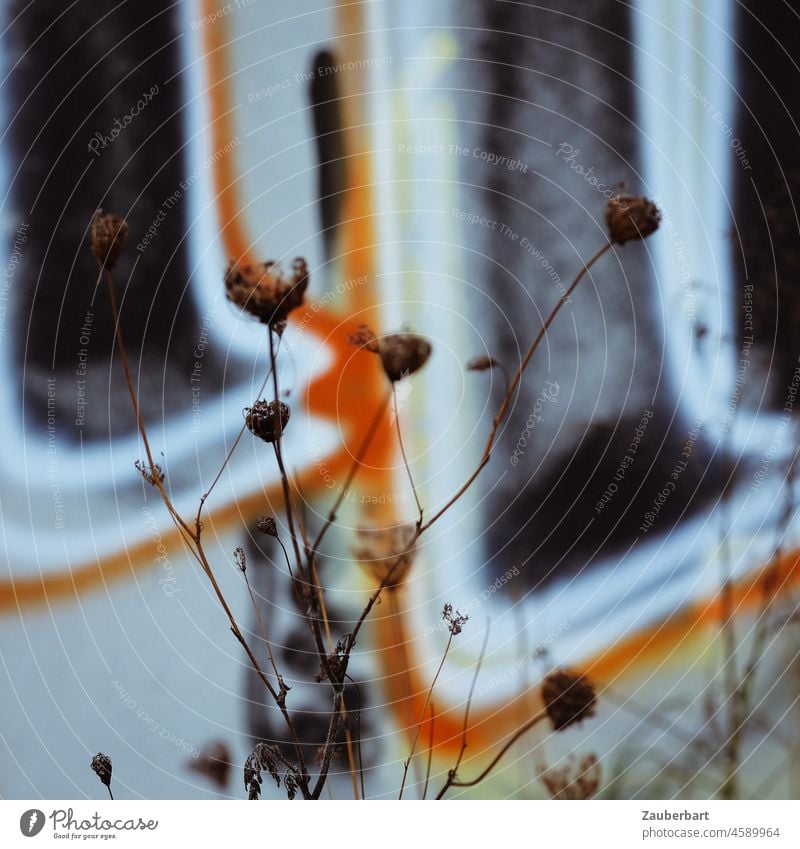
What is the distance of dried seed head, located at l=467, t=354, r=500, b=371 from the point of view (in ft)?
2.05

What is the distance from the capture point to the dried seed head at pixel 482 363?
625 millimetres

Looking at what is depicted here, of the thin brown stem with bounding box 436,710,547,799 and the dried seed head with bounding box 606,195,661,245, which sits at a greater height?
the dried seed head with bounding box 606,195,661,245

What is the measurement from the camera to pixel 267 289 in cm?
63

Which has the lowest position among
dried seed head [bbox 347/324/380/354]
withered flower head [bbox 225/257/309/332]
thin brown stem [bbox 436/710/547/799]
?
thin brown stem [bbox 436/710/547/799]

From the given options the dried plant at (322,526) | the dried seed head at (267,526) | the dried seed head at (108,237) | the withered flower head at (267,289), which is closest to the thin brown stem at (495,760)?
the dried plant at (322,526)

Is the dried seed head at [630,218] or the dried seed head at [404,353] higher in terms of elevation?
the dried seed head at [630,218]

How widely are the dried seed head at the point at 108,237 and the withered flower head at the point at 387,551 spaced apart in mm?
299

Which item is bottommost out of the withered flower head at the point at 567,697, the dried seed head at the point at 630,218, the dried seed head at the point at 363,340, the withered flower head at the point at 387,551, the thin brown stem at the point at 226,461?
the withered flower head at the point at 567,697

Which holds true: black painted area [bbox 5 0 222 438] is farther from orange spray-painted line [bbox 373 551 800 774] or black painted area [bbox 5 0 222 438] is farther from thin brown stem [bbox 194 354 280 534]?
orange spray-painted line [bbox 373 551 800 774]

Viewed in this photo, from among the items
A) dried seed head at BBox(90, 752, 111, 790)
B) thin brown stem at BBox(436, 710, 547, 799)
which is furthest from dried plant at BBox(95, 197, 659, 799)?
dried seed head at BBox(90, 752, 111, 790)

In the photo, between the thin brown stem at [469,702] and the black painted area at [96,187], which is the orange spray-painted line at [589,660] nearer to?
the thin brown stem at [469,702]

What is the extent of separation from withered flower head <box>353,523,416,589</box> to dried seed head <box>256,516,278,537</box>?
0.07m

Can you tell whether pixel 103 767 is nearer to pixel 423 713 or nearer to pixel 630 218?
pixel 423 713
